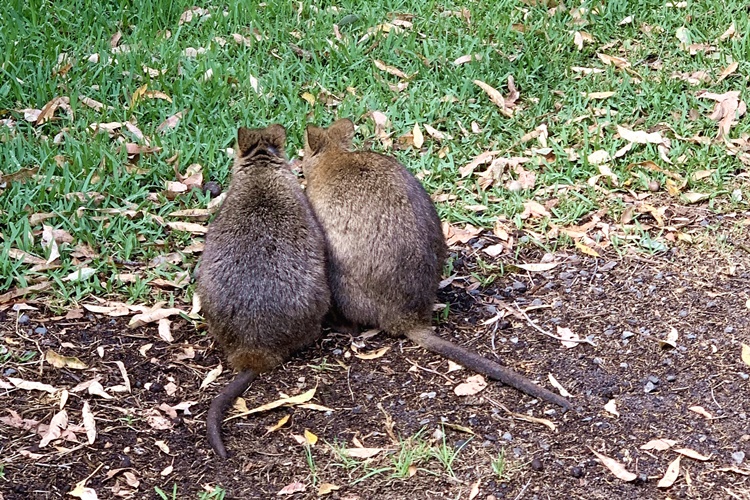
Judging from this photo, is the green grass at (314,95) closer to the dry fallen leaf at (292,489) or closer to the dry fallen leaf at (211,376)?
the dry fallen leaf at (211,376)

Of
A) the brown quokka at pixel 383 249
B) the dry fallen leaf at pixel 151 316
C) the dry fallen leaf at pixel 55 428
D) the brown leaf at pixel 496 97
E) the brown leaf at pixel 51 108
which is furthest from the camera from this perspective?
the brown leaf at pixel 496 97

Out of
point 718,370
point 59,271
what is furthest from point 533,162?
point 59,271

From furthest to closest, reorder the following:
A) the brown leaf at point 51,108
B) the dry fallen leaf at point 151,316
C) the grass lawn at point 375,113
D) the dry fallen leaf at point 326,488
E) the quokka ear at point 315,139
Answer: the brown leaf at point 51,108 < the grass lawn at point 375,113 < the quokka ear at point 315,139 < the dry fallen leaf at point 151,316 < the dry fallen leaf at point 326,488

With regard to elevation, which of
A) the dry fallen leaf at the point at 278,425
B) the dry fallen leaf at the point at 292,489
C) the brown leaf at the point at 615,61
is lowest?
the dry fallen leaf at the point at 292,489

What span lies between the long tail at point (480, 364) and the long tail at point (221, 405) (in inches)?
32.0

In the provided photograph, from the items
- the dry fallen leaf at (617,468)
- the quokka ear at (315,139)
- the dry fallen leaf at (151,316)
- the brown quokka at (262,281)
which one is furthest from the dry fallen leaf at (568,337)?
the dry fallen leaf at (151,316)

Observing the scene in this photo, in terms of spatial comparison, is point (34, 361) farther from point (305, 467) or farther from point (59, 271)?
point (305, 467)

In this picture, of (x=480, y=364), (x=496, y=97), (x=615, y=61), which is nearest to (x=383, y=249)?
(x=480, y=364)

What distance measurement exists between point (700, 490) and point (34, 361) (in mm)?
2950

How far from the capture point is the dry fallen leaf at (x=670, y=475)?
3.78m

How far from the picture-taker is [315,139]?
16.5 feet

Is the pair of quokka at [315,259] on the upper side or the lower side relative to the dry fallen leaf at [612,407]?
upper

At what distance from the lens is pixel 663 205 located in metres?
5.84

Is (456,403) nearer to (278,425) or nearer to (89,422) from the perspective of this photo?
(278,425)
